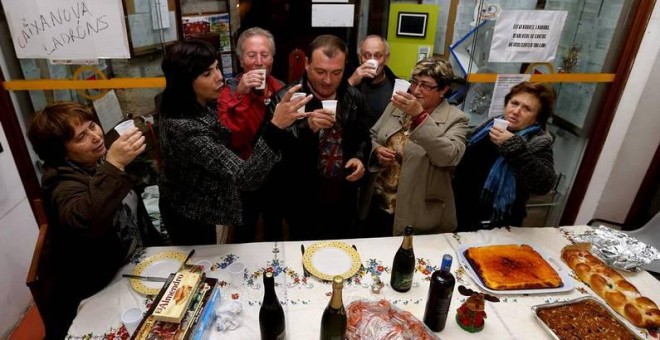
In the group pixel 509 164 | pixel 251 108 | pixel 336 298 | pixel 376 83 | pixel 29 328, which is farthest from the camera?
pixel 376 83

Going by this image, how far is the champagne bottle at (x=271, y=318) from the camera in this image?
1.31 metres

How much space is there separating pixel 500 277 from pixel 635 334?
491 millimetres

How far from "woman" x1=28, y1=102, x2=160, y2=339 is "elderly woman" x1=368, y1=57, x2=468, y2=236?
4.12ft

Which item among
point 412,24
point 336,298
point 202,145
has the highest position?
point 412,24

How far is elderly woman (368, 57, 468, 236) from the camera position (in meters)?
1.91

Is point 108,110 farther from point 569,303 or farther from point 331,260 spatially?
point 569,303

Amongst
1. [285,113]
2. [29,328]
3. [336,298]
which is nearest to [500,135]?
[285,113]

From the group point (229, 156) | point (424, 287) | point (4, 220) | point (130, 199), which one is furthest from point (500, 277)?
point (4, 220)

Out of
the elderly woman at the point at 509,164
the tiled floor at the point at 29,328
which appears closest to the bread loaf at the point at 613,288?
the elderly woman at the point at 509,164

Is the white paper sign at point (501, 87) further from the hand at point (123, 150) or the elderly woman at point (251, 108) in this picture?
the hand at point (123, 150)

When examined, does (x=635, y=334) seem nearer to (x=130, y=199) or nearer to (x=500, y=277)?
(x=500, y=277)

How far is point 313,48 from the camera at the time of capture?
6.96 ft

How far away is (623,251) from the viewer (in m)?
1.83

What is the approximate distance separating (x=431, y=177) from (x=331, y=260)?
737mm
